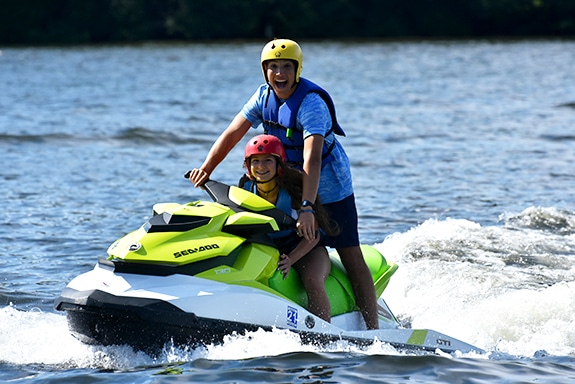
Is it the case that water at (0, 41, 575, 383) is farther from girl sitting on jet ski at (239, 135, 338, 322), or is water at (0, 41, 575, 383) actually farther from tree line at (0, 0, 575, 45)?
tree line at (0, 0, 575, 45)

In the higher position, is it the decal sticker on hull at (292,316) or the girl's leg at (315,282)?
the girl's leg at (315,282)

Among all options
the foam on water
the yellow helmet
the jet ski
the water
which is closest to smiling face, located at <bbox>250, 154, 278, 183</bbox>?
the jet ski

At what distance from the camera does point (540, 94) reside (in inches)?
1120

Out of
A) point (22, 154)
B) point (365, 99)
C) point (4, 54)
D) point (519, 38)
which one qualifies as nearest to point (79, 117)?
point (22, 154)

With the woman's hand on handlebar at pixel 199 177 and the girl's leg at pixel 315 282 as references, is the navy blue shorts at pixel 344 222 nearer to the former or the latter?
the girl's leg at pixel 315 282

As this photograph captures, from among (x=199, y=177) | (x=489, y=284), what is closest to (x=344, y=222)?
(x=199, y=177)

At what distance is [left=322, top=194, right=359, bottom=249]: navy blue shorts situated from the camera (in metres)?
6.54

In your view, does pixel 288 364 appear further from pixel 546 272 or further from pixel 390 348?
pixel 546 272

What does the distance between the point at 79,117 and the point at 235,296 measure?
57.4 feet

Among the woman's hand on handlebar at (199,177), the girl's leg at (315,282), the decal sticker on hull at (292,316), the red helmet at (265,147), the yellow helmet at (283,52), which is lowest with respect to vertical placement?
the decal sticker on hull at (292,316)

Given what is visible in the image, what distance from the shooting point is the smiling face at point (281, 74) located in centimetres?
623

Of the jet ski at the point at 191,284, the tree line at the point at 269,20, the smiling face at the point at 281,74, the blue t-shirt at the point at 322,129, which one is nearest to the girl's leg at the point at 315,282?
the jet ski at the point at 191,284

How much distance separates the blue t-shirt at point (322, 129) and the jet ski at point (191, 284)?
1.55ft

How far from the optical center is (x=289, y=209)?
6.35 meters
